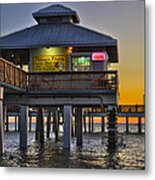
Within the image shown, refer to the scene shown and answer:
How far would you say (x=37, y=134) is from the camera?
21.0 feet

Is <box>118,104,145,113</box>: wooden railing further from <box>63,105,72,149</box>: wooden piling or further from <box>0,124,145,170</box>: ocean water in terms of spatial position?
<box>63,105,72,149</box>: wooden piling

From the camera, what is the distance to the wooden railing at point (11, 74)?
5957 mm

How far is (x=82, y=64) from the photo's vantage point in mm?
6043

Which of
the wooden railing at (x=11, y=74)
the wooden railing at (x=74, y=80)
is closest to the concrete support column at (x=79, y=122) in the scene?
the wooden railing at (x=74, y=80)

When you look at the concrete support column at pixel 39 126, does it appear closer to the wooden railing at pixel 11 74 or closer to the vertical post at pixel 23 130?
the vertical post at pixel 23 130

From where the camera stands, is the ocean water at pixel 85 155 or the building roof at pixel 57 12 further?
the building roof at pixel 57 12

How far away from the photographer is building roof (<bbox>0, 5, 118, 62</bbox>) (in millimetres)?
5570

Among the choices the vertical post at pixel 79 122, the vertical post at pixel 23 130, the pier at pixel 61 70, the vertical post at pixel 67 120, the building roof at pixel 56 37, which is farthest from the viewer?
the vertical post at pixel 79 122

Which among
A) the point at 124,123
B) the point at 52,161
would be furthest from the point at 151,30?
the point at 52,161

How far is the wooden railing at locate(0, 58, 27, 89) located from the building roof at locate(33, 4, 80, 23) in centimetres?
69

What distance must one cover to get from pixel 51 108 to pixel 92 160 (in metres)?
2.43

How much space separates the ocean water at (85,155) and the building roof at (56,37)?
92cm

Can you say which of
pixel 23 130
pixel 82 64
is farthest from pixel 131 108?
pixel 23 130

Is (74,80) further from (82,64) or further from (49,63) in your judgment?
(49,63)
